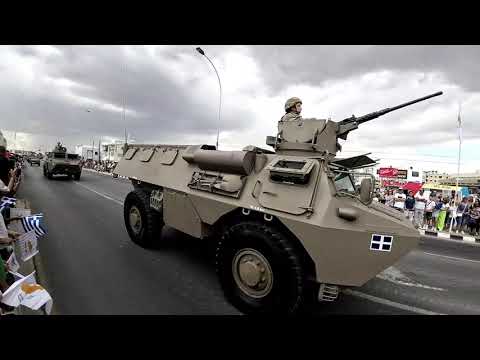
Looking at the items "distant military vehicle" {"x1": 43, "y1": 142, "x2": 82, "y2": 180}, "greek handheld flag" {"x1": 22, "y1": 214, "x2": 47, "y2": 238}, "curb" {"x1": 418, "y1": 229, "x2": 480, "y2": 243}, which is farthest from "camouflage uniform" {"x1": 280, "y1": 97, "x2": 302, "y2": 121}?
"distant military vehicle" {"x1": 43, "y1": 142, "x2": 82, "y2": 180}

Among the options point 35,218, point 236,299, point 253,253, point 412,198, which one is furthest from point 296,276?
point 412,198

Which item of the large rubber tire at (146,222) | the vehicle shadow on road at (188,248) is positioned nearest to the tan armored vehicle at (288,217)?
the large rubber tire at (146,222)

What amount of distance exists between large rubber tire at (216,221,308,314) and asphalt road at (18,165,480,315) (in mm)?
245

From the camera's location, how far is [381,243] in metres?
2.76

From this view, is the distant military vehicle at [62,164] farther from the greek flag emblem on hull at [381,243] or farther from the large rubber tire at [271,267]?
the greek flag emblem on hull at [381,243]

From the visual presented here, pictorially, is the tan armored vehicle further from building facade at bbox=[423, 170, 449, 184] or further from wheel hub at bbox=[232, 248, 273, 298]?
building facade at bbox=[423, 170, 449, 184]

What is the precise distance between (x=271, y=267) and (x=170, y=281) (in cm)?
159

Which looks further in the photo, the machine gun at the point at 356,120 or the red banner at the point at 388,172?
the red banner at the point at 388,172

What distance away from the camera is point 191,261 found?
465 centimetres

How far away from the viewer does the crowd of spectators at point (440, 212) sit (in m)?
10.8

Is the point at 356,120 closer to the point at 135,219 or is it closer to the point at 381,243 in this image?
the point at 381,243

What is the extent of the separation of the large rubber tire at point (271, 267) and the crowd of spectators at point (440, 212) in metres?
9.86

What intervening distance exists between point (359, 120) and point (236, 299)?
3067mm
